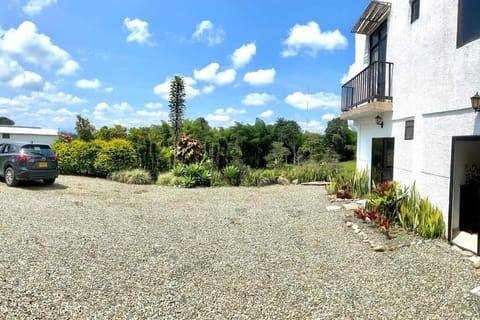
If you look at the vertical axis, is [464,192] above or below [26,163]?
below

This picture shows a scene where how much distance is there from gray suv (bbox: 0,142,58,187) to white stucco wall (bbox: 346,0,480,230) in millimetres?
11019

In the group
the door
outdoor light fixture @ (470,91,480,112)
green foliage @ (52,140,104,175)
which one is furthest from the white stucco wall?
green foliage @ (52,140,104,175)

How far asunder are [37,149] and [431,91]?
1168 cm

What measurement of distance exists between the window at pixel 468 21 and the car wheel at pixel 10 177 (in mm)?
12734

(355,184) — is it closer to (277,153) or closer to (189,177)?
(189,177)

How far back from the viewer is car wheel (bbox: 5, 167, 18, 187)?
10188mm

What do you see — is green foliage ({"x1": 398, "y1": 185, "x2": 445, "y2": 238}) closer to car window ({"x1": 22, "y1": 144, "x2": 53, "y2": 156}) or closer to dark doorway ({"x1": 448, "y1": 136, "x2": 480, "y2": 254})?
→ dark doorway ({"x1": 448, "y1": 136, "x2": 480, "y2": 254})

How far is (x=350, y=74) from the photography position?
11547mm

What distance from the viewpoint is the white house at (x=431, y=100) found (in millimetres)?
4820

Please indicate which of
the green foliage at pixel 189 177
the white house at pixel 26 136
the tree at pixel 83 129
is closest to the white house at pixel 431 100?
the green foliage at pixel 189 177

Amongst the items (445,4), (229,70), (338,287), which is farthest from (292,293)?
(229,70)

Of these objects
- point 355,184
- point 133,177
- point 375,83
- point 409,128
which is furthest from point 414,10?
point 133,177

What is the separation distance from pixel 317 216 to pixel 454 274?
347cm

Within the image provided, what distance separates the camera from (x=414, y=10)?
6777mm
